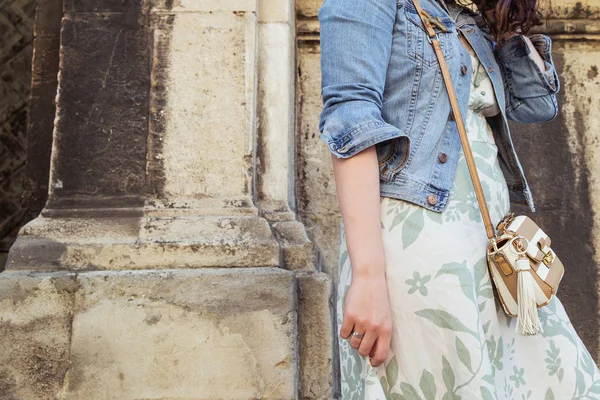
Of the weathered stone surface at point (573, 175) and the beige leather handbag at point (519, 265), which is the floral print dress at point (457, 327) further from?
the weathered stone surface at point (573, 175)

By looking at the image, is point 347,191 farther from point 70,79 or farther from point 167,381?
point 70,79

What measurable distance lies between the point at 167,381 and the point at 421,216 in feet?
3.36

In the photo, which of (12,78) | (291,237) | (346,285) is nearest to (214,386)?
(291,237)

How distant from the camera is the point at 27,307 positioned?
1.83 metres

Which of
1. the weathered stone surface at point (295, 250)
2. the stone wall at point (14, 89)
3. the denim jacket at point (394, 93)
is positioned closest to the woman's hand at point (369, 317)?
the denim jacket at point (394, 93)

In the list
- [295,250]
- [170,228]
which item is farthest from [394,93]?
[170,228]

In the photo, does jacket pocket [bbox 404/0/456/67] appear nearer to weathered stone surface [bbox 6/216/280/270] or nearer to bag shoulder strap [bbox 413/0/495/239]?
bag shoulder strap [bbox 413/0/495/239]

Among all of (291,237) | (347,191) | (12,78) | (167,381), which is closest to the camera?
(347,191)

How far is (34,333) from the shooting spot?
1.82 meters

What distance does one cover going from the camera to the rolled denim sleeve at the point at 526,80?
4.73 ft

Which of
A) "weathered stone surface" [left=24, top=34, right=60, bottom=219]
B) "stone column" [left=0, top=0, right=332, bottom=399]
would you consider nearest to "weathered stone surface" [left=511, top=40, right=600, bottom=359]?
"stone column" [left=0, top=0, right=332, bottom=399]

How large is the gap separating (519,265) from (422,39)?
46 cm

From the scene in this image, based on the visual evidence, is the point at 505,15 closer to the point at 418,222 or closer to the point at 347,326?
the point at 418,222

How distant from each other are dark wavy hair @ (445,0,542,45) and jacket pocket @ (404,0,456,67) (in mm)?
167
